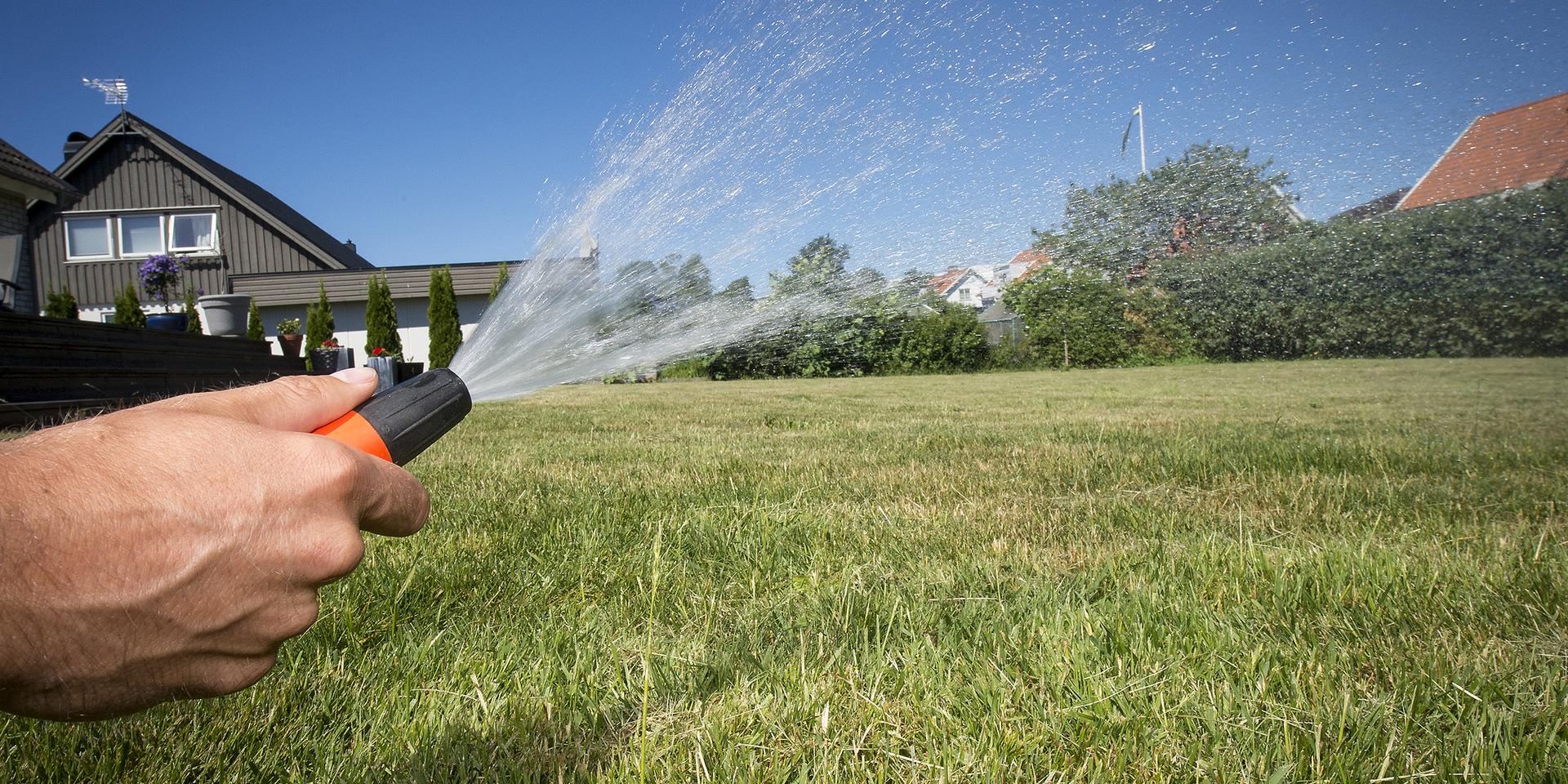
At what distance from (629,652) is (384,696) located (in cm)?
46

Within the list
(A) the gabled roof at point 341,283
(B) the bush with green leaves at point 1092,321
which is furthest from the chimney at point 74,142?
(B) the bush with green leaves at point 1092,321

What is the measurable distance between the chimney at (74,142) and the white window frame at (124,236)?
7.16 ft

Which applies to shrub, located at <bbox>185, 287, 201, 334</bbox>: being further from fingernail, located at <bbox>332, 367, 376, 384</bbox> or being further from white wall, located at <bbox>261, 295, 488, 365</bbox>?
fingernail, located at <bbox>332, 367, 376, 384</bbox>

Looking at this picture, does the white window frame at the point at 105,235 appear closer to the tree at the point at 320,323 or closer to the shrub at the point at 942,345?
the tree at the point at 320,323

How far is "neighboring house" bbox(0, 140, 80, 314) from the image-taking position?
10000 mm

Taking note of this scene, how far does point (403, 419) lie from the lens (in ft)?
3.15

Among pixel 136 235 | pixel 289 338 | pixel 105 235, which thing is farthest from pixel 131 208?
pixel 289 338

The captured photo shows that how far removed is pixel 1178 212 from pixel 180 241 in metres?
23.7

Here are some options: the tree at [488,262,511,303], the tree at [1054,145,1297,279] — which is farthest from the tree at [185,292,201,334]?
the tree at [1054,145,1297,279]

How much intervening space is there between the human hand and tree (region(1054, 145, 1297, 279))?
372 centimetres

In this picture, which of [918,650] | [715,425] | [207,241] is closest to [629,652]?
[918,650]

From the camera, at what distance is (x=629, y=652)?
1725mm

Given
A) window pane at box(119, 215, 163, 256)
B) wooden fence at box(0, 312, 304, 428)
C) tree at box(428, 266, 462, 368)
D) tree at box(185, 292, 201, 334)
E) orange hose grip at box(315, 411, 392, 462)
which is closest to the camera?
orange hose grip at box(315, 411, 392, 462)

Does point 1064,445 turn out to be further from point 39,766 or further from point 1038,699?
point 39,766
